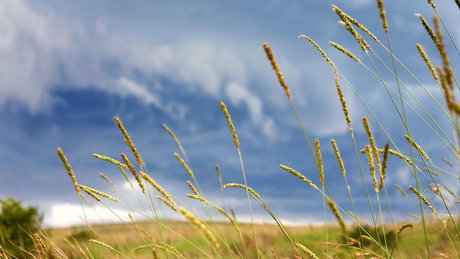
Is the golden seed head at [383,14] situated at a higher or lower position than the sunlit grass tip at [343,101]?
higher

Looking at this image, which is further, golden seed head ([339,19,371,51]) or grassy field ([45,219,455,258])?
grassy field ([45,219,455,258])

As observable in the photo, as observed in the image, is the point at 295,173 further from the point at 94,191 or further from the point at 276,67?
the point at 94,191

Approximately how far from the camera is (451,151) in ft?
8.80

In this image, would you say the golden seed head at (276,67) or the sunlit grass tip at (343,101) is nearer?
the golden seed head at (276,67)

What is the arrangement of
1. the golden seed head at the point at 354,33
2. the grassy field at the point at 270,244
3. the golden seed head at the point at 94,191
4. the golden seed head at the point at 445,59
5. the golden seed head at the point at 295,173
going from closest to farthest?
the golden seed head at the point at 445,59, the golden seed head at the point at 295,173, the golden seed head at the point at 94,191, the golden seed head at the point at 354,33, the grassy field at the point at 270,244

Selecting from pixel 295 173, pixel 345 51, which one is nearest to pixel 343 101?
pixel 295 173

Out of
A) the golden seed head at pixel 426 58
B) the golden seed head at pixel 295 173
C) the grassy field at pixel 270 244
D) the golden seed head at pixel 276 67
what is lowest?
the grassy field at pixel 270 244

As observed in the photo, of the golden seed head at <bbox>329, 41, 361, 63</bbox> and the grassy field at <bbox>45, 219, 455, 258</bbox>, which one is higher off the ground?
the golden seed head at <bbox>329, 41, 361, 63</bbox>

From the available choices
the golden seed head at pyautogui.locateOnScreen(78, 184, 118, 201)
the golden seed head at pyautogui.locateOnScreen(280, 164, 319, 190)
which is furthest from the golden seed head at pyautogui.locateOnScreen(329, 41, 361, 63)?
the golden seed head at pyautogui.locateOnScreen(78, 184, 118, 201)

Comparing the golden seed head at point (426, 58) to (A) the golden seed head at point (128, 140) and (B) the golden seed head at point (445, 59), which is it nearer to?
(B) the golden seed head at point (445, 59)

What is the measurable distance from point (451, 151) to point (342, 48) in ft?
3.54

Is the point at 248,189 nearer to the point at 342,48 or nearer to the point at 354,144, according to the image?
the point at 354,144

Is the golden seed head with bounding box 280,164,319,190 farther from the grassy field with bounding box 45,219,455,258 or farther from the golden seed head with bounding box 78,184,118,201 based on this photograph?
the golden seed head with bounding box 78,184,118,201

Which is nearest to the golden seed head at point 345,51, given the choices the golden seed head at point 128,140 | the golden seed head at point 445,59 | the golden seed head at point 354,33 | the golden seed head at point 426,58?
the golden seed head at point 354,33
